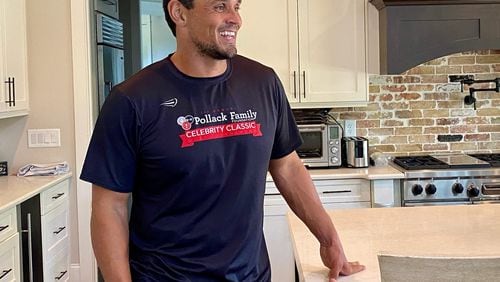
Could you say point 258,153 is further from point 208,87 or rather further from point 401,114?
point 401,114

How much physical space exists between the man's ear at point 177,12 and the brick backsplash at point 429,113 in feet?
9.10

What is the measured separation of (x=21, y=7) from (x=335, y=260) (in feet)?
9.42

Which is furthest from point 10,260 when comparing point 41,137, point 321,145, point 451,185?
point 451,185

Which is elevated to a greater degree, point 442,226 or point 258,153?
point 258,153

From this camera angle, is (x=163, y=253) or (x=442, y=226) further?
(x=442, y=226)

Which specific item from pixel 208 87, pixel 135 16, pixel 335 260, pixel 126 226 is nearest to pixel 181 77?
pixel 208 87

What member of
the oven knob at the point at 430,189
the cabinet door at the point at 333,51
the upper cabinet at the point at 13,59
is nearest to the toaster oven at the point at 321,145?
the cabinet door at the point at 333,51

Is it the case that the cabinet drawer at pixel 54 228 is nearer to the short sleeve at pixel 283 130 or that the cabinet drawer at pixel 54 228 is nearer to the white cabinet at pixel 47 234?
the white cabinet at pixel 47 234

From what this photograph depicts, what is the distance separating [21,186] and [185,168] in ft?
6.77

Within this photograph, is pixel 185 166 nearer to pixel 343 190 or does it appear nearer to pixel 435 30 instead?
pixel 343 190

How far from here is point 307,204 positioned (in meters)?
1.53

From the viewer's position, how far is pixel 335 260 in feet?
4.61

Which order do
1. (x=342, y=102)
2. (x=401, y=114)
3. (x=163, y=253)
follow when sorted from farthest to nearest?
(x=401, y=114) → (x=342, y=102) → (x=163, y=253)

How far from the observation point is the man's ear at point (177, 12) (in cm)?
138
